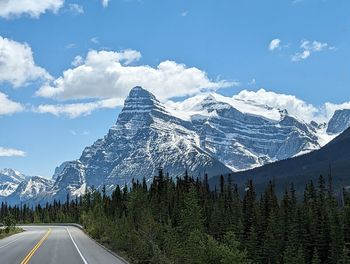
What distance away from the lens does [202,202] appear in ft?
362

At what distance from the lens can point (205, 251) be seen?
95.2 feet

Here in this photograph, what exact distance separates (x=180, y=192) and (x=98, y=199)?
14.9m

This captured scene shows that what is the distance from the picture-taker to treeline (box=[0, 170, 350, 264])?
3312 cm

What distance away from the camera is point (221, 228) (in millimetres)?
95938

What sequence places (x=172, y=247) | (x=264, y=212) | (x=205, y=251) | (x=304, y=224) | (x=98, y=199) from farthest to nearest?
(x=98, y=199) < (x=264, y=212) < (x=304, y=224) < (x=172, y=247) < (x=205, y=251)

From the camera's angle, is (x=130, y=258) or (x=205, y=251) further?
(x=130, y=258)

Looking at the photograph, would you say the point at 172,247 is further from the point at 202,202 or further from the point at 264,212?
the point at 202,202

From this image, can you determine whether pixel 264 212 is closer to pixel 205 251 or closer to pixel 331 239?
pixel 331 239

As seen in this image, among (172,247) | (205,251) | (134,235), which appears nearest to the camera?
(205,251)

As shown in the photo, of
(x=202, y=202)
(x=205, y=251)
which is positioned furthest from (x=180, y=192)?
(x=205, y=251)

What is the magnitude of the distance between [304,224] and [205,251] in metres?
53.6

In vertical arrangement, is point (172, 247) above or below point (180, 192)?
below

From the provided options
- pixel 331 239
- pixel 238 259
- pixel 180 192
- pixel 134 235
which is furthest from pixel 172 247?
pixel 180 192

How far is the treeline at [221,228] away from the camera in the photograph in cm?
3312
